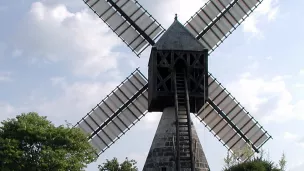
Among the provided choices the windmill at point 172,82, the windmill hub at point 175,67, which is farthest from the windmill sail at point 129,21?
the windmill hub at point 175,67

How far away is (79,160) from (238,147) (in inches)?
387

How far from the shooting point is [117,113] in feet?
110

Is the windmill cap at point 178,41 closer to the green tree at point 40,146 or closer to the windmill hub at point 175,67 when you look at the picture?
the windmill hub at point 175,67

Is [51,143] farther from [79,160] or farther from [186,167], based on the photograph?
[186,167]

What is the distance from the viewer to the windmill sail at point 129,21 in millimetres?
33594

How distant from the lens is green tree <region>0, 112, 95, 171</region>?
103 feet

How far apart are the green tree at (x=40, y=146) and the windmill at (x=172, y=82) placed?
107cm

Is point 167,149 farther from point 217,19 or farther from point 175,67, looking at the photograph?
point 217,19

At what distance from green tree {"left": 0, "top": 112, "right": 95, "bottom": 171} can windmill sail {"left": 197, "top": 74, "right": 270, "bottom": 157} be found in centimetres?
780

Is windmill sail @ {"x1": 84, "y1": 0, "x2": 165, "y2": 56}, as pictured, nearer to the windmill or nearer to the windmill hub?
the windmill

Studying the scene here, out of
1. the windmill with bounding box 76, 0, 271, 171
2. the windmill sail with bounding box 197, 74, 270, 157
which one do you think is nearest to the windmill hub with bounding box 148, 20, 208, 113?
the windmill with bounding box 76, 0, 271, 171

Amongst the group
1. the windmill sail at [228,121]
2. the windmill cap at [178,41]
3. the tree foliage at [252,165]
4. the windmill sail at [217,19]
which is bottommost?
the tree foliage at [252,165]

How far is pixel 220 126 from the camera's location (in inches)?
1298

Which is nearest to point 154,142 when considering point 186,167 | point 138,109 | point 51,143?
point 186,167
